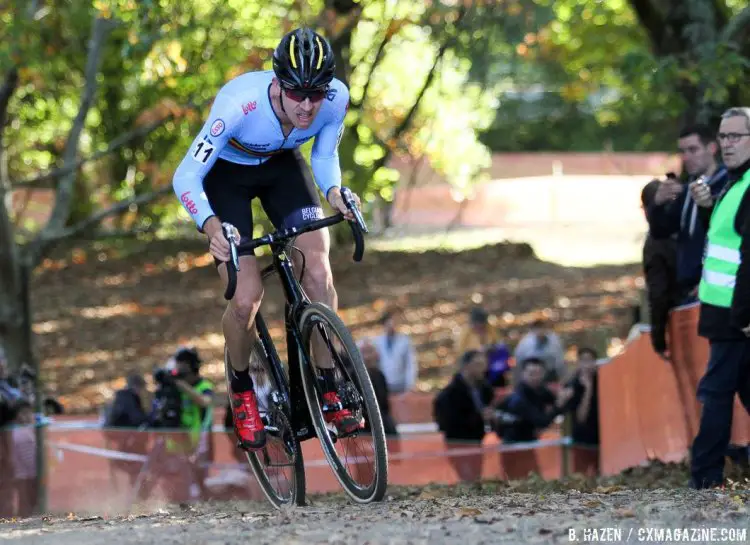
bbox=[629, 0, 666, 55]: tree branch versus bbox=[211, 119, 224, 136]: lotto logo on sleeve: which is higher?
bbox=[629, 0, 666, 55]: tree branch

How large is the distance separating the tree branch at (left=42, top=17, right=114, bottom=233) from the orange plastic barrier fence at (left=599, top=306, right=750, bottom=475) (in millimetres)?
6414

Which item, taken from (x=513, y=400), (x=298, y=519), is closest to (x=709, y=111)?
(x=513, y=400)

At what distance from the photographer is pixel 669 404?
9773mm

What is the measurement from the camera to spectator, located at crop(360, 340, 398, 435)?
1204cm

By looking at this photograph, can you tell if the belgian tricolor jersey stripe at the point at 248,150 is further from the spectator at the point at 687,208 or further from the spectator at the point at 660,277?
the spectator at the point at 660,277

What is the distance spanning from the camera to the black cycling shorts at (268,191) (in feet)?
24.1

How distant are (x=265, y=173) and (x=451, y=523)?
2.29 m

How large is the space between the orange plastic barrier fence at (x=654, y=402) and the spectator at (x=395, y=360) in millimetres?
4711

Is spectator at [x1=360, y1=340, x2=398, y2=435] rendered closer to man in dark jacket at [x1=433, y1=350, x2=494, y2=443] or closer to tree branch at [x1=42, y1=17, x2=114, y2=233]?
man in dark jacket at [x1=433, y1=350, x2=494, y2=443]

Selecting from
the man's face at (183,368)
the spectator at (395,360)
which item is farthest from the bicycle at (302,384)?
the spectator at (395,360)

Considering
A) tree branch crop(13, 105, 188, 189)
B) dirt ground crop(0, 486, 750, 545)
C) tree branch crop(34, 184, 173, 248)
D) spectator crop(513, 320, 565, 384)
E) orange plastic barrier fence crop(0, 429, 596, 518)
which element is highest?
tree branch crop(13, 105, 188, 189)

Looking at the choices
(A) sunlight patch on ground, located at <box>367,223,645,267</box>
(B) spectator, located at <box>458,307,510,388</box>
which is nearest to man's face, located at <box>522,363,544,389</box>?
(B) spectator, located at <box>458,307,510,388</box>

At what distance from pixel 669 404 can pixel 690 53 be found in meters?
4.84

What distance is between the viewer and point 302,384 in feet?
24.3
